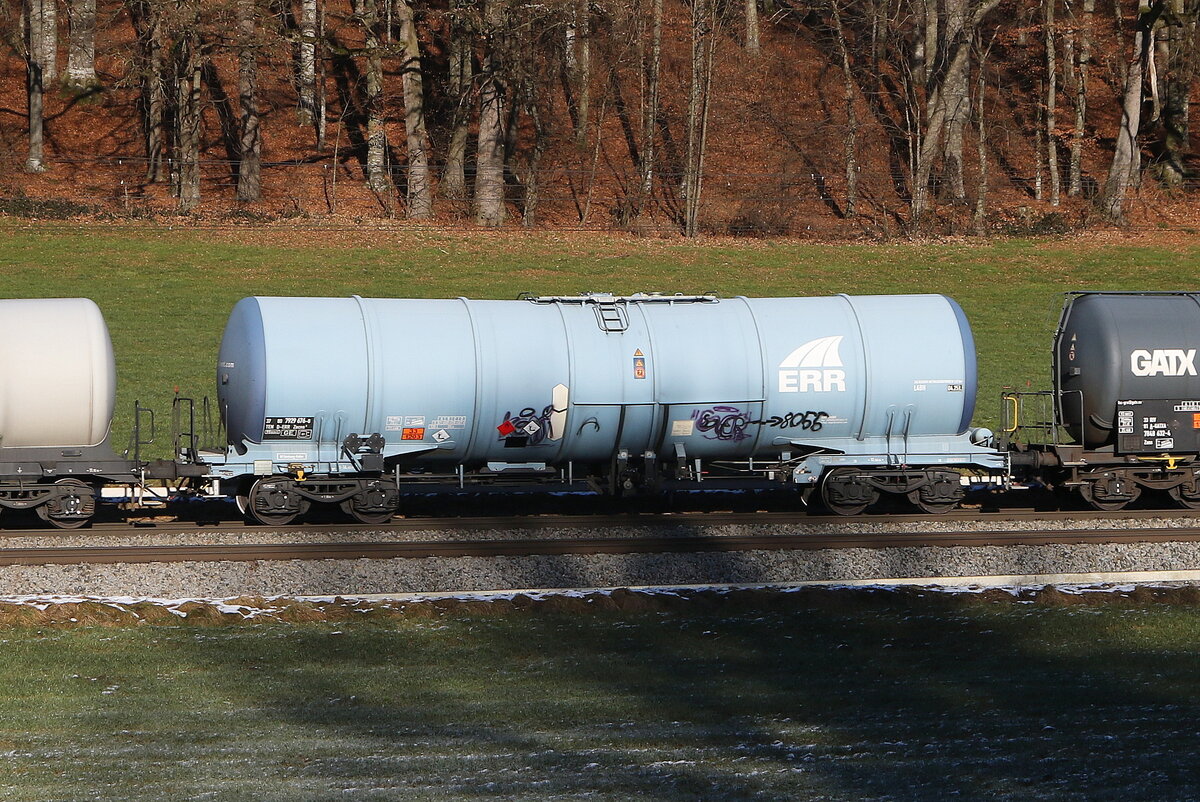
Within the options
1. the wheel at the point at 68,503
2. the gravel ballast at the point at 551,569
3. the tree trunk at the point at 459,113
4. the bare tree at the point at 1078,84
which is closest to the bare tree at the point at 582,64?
the tree trunk at the point at 459,113

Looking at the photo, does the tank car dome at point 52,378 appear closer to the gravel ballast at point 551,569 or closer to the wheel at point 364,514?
the gravel ballast at point 551,569

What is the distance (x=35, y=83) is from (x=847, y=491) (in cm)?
3936

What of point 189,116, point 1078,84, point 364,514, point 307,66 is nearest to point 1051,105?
point 1078,84

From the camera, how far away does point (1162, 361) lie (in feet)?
64.1

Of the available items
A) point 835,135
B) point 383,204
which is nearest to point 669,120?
point 835,135

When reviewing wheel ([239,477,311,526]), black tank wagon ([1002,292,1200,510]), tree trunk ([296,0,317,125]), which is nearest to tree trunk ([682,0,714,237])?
tree trunk ([296,0,317,125])

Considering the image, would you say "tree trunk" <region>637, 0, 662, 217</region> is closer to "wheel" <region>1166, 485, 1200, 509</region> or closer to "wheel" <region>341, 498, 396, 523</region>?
"wheel" <region>1166, 485, 1200, 509</region>

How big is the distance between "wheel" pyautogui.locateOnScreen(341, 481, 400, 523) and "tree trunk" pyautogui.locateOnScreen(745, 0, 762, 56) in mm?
44354

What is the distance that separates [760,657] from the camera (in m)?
12.2

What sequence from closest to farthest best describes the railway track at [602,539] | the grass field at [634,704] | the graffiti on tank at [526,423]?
the grass field at [634,704] → the railway track at [602,539] → the graffiti on tank at [526,423]

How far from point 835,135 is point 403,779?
48978 millimetres

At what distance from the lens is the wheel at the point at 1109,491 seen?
19.9 metres

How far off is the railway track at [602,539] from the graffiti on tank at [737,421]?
1256 millimetres

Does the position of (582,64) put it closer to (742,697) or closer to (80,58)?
(80,58)
